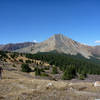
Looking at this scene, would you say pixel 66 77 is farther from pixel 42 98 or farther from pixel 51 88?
pixel 42 98

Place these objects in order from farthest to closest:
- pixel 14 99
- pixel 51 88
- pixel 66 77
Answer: pixel 66 77 < pixel 51 88 < pixel 14 99

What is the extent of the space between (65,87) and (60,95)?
4.48 m

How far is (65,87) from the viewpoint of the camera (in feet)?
63.6

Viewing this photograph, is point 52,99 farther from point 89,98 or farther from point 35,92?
point 89,98

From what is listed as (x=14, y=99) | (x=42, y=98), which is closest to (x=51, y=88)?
(x=42, y=98)

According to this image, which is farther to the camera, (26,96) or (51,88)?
(51,88)

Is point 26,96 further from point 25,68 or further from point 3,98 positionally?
point 25,68

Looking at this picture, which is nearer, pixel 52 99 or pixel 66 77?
pixel 52 99

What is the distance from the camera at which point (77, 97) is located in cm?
1449

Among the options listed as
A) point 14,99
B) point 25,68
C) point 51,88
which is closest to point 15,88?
point 51,88

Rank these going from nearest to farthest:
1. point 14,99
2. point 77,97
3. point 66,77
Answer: point 14,99, point 77,97, point 66,77

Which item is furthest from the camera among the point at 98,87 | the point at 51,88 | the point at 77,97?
the point at 98,87

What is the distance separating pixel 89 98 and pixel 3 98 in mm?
8012

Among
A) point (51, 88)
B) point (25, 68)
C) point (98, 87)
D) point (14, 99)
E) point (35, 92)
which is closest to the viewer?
point (14, 99)
